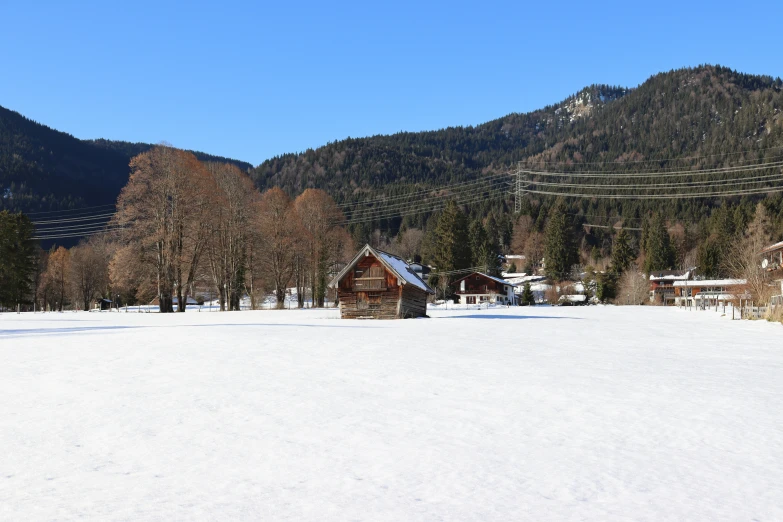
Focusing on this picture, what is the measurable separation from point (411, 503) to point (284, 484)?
1601mm

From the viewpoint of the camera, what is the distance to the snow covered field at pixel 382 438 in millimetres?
6555

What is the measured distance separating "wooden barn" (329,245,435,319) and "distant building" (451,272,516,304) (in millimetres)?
61318

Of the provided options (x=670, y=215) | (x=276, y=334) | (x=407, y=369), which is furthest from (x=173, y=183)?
(x=670, y=215)

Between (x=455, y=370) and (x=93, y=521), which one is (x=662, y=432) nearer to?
(x=455, y=370)

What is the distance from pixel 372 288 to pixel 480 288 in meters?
65.1

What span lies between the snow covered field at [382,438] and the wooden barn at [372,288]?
2615cm

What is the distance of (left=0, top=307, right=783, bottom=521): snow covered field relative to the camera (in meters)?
6.55

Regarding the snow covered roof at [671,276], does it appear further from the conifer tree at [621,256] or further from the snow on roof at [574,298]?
the snow on roof at [574,298]

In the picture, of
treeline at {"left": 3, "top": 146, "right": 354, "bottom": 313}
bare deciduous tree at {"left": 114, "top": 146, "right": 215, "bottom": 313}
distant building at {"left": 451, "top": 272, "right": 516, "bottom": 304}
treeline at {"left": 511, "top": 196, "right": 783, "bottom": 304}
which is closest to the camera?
bare deciduous tree at {"left": 114, "top": 146, "right": 215, "bottom": 313}

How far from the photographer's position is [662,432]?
973 cm

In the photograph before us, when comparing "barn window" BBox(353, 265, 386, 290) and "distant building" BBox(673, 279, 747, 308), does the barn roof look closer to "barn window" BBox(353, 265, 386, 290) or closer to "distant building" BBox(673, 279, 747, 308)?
"barn window" BBox(353, 265, 386, 290)

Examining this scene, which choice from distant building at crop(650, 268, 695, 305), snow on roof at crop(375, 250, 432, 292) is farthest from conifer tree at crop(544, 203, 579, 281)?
snow on roof at crop(375, 250, 432, 292)

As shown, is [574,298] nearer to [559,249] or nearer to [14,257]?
[559,249]

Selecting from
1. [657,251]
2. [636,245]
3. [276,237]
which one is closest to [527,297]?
[657,251]
